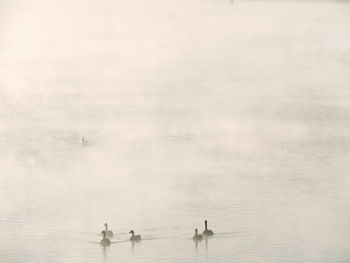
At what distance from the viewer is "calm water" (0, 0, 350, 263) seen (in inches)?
133

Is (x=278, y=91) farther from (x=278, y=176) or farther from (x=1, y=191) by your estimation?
(x=1, y=191)

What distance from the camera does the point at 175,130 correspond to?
4.57 m

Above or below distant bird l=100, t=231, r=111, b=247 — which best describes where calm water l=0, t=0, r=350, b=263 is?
above

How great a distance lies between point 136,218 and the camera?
11.5ft

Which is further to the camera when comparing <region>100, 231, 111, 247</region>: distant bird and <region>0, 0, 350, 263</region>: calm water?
<region>0, 0, 350, 263</region>: calm water

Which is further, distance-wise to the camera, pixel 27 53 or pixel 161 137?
pixel 27 53

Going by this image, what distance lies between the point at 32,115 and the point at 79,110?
0.38m

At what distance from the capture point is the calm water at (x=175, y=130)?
11.1 ft

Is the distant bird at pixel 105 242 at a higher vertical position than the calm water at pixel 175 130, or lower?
lower

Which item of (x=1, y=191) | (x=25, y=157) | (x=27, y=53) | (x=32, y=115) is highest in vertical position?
(x=27, y=53)

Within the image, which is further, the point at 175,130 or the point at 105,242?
the point at 175,130

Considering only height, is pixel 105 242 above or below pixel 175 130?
below

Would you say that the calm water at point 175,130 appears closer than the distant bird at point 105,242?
No

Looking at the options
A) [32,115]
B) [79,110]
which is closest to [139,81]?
[79,110]
